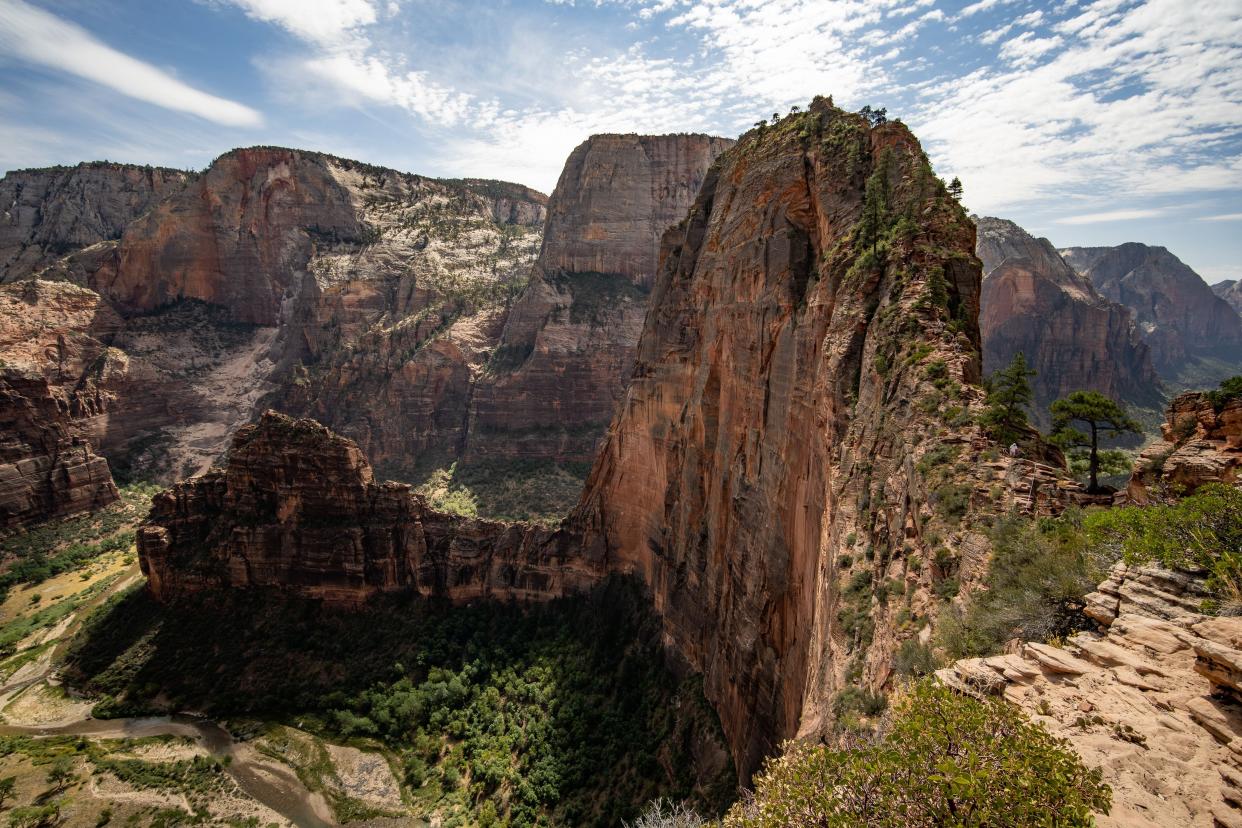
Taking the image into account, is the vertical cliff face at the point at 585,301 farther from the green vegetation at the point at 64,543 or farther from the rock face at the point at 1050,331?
the rock face at the point at 1050,331

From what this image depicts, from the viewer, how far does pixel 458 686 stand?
43750mm

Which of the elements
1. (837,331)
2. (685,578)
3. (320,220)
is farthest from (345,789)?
(320,220)

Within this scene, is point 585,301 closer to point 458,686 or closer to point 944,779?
point 458,686

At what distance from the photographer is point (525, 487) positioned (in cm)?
8125

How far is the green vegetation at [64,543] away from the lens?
63.7m

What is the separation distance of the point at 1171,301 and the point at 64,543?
9964 inches

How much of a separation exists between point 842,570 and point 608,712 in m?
27.6

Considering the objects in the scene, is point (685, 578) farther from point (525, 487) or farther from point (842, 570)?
point (525, 487)

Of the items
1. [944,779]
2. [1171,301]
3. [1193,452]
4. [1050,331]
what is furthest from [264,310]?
[1171,301]

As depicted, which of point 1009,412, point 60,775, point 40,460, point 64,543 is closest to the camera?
point 1009,412

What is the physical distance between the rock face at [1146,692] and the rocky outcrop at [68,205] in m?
146

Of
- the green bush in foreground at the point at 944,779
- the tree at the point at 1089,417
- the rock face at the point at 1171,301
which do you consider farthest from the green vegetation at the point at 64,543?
the rock face at the point at 1171,301

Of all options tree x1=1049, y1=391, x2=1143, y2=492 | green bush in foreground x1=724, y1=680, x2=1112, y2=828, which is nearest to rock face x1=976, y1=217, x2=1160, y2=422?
tree x1=1049, y1=391, x2=1143, y2=492

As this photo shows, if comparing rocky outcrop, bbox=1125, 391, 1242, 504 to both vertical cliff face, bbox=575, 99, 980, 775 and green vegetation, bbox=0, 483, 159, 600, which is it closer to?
vertical cliff face, bbox=575, 99, 980, 775
